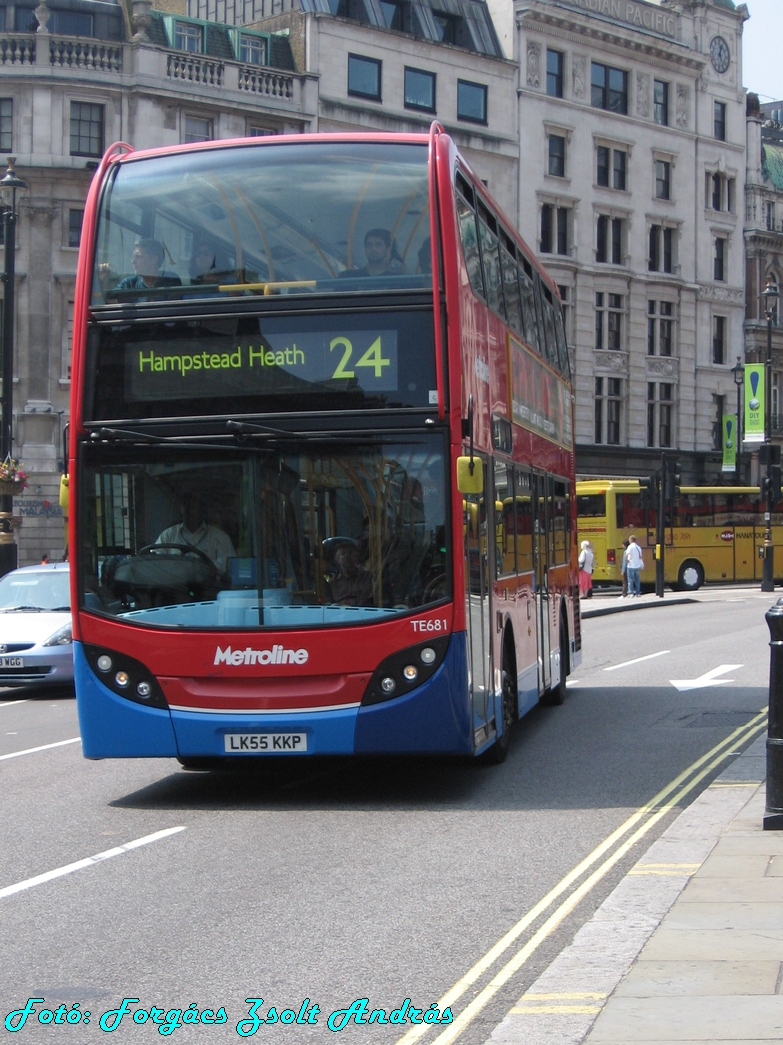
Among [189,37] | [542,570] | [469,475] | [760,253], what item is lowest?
[542,570]

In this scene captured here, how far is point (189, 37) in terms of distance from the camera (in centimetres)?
4972

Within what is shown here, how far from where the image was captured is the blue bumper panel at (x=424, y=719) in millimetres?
9367

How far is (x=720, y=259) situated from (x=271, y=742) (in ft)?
197

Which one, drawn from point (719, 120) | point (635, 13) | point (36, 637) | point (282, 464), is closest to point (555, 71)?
point (635, 13)

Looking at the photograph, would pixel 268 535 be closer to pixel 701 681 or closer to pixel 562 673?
pixel 562 673

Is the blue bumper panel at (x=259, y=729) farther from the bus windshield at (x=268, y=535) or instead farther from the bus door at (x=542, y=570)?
the bus door at (x=542, y=570)

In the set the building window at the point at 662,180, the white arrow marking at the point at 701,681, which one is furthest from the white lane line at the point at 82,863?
the building window at the point at 662,180

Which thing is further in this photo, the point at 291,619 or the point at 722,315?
the point at 722,315

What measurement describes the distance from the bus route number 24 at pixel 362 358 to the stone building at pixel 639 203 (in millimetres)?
48423

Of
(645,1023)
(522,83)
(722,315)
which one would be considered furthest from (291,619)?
(722,315)

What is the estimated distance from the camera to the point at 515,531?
1232 cm

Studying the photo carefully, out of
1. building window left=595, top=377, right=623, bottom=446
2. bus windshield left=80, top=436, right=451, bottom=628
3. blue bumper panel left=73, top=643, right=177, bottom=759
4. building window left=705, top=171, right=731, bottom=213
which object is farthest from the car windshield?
building window left=705, top=171, right=731, bottom=213

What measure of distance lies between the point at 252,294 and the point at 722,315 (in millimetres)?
58651

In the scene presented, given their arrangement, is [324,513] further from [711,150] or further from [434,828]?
[711,150]
